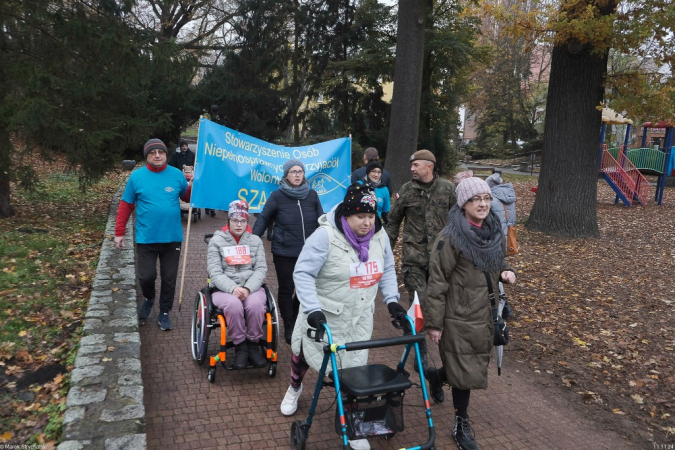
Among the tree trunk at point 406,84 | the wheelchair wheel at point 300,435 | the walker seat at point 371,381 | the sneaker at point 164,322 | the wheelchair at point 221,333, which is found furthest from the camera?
the tree trunk at point 406,84

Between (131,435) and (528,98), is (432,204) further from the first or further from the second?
(528,98)

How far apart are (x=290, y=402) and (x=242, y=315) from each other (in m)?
0.95

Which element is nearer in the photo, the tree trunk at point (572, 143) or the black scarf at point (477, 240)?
the black scarf at point (477, 240)

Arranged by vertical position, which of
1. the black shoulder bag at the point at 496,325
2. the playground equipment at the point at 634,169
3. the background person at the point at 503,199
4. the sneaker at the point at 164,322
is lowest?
the sneaker at the point at 164,322

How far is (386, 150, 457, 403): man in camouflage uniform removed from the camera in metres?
5.20

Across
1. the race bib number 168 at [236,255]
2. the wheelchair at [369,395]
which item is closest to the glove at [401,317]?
the wheelchair at [369,395]

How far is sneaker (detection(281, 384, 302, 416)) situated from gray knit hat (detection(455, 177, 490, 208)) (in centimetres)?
199

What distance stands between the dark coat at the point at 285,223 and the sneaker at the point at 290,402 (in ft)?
5.27

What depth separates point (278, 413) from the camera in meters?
4.43

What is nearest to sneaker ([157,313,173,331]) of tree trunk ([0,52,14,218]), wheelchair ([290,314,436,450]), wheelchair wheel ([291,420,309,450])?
wheelchair wheel ([291,420,309,450])

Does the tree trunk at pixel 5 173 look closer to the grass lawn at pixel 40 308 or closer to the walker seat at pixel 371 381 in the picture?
the grass lawn at pixel 40 308

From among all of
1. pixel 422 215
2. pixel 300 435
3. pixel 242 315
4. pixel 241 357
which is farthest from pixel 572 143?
pixel 300 435

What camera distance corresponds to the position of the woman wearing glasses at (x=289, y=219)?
220 inches

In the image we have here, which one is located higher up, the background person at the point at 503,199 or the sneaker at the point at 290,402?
the background person at the point at 503,199
